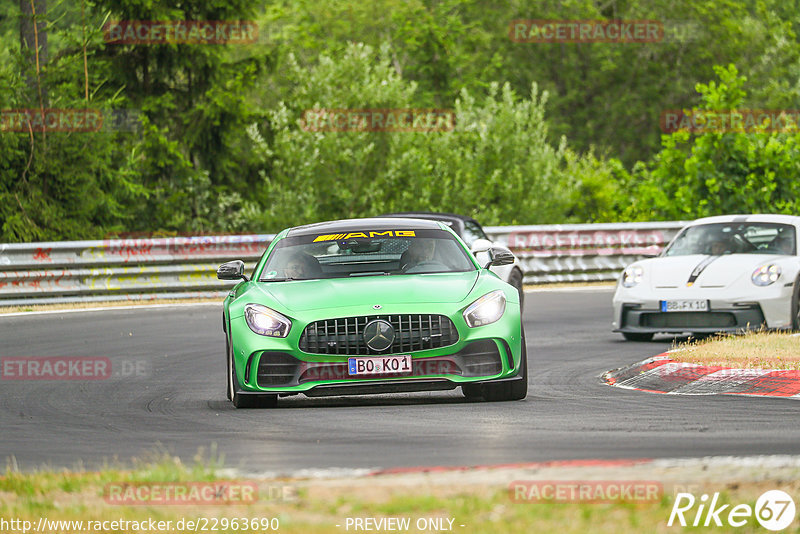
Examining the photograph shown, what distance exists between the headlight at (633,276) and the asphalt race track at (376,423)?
109 centimetres

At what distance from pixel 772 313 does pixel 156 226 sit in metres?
20.8

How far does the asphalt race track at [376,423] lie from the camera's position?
25.2 ft

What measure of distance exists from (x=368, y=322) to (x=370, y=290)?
0.35m

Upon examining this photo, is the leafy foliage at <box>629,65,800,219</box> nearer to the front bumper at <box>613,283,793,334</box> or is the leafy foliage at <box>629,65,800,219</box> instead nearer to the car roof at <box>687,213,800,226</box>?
the car roof at <box>687,213,800,226</box>

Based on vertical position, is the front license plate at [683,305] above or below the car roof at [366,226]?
below

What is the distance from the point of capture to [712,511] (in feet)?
18.3

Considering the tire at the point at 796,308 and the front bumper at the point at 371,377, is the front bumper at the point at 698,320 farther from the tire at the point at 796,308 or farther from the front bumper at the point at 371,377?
the front bumper at the point at 371,377

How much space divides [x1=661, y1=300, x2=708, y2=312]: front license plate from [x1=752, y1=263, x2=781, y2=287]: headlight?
65 cm

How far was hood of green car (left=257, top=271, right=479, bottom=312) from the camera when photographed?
10.2 metres

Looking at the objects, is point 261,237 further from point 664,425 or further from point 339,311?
point 664,425

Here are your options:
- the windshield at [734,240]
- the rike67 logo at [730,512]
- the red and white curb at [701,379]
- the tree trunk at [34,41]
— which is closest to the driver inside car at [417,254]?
the red and white curb at [701,379]

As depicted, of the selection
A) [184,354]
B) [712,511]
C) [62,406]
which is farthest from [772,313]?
[712,511]

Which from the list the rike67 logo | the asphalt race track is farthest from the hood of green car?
the rike67 logo

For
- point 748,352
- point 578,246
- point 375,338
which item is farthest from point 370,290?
point 578,246
